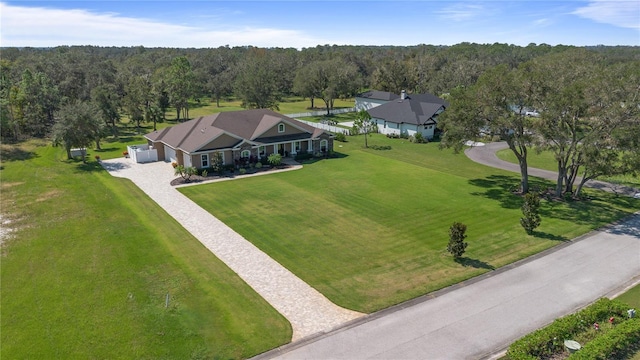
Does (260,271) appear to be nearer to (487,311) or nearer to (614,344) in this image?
(487,311)

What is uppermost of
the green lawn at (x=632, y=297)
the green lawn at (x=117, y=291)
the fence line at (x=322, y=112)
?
the fence line at (x=322, y=112)

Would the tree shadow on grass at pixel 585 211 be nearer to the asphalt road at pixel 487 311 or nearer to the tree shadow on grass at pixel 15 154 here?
the asphalt road at pixel 487 311

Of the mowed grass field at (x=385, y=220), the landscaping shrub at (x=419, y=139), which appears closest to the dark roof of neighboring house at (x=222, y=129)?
the mowed grass field at (x=385, y=220)

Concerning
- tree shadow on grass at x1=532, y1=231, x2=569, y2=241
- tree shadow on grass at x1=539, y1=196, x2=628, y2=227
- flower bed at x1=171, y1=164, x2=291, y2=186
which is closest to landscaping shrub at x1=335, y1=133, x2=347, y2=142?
flower bed at x1=171, y1=164, x2=291, y2=186

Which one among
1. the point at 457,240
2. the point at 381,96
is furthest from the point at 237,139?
the point at 381,96

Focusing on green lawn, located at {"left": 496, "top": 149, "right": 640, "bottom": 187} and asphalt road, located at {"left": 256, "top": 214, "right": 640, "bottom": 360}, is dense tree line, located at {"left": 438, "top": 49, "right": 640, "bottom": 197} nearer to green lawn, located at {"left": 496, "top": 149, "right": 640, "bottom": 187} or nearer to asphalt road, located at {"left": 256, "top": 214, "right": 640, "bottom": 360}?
asphalt road, located at {"left": 256, "top": 214, "right": 640, "bottom": 360}

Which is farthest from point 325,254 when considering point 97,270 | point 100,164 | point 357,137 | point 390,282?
point 357,137

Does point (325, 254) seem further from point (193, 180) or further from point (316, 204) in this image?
point (193, 180)
